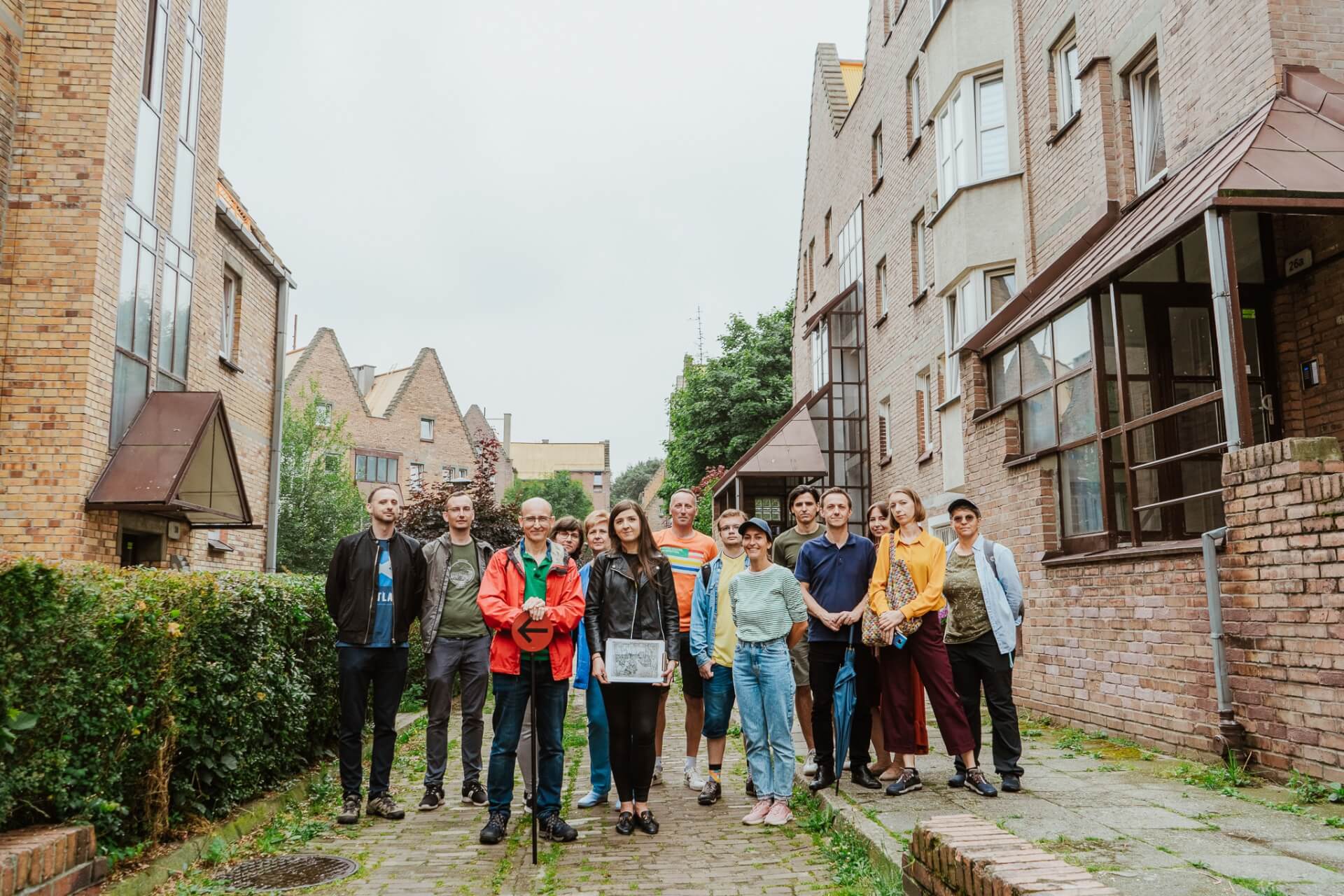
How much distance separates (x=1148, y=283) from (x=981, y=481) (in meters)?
3.20

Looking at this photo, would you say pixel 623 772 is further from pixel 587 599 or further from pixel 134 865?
pixel 134 865

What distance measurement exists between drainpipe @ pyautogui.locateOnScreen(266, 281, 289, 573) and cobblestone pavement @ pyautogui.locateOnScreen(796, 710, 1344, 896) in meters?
14.0

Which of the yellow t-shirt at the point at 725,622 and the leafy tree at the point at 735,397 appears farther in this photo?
the leafy tree at the point at 735,397

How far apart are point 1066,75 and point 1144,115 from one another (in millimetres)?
2529

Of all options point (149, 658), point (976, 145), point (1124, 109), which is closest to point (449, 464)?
point (976, 145)

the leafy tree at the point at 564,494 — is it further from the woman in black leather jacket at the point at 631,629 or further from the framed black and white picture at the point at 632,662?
the framed black and white picture at the point at 632,662

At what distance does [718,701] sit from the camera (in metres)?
7.34

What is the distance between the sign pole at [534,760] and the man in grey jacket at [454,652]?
35.0 inches

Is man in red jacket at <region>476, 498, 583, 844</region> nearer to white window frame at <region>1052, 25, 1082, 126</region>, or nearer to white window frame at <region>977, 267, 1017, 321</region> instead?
white window frame at <region>1052, 25, 1082, 126</region>

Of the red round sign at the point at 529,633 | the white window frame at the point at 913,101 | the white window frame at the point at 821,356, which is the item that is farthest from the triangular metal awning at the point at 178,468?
the white window frame at the point at 821,356

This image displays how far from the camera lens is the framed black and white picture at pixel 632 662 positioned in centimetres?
643

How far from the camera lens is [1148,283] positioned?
9.51 meters

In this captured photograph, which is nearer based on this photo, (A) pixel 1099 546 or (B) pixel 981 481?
(A) pixel 1099 546

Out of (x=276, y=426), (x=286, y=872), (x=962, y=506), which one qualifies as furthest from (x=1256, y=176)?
(x=276, y=426)
